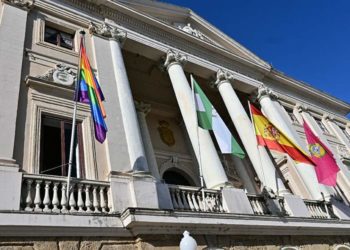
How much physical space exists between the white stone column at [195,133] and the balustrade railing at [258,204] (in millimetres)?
1087

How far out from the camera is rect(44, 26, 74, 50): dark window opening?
10573 millimetres

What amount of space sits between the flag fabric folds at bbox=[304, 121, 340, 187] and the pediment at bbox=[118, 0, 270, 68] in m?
6.54

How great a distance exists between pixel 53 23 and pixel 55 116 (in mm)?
4033

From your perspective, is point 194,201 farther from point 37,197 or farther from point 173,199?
point 37,197

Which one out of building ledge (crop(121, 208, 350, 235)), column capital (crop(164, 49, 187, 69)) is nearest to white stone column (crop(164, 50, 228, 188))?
column capital (crop(164, 49, 187, 69))

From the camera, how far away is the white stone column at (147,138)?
42.9ft

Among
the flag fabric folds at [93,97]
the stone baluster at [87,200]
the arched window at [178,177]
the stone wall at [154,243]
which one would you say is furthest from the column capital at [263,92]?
the stone baluster at [87,200]

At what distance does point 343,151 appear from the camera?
19094 mm

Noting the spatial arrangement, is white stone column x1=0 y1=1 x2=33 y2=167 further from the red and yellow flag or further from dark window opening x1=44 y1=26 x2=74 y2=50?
the red and yellow flag

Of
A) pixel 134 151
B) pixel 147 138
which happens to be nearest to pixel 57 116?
pixel 134 151

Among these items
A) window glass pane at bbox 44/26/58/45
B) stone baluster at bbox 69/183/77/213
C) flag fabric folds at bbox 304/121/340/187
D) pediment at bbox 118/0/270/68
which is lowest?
stone baluster at bbox 69/183/77/213

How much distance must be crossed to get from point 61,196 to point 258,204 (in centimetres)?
587

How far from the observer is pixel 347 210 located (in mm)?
12617

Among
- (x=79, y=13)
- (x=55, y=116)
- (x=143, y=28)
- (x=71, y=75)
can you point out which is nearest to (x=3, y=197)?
(x=55, y=116)
